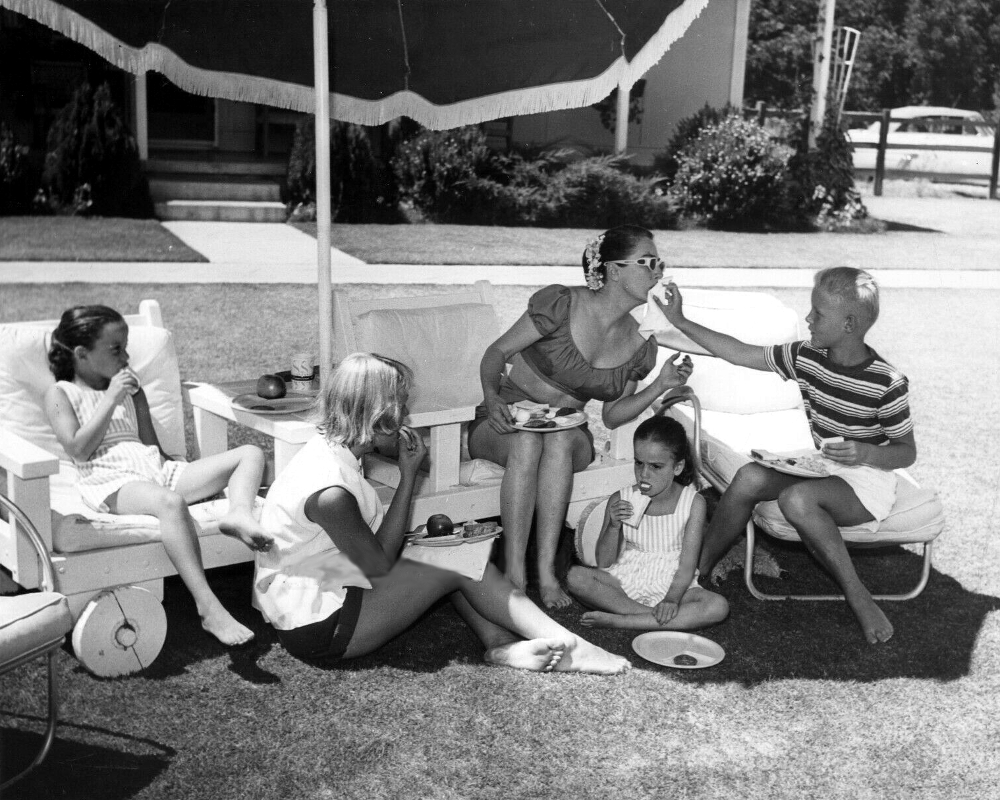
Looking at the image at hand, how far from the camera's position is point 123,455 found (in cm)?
418

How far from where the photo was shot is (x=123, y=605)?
364cm

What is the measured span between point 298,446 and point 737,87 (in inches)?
665

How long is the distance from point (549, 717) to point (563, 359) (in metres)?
1.42

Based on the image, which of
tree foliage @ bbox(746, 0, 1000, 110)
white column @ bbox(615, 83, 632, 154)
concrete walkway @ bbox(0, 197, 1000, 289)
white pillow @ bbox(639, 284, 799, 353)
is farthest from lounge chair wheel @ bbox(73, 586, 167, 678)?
tree foliage @ bbox(746, 0, 1000, 110)

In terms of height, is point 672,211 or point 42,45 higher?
point 42,45

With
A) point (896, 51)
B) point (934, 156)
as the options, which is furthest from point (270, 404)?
point (896, 51)

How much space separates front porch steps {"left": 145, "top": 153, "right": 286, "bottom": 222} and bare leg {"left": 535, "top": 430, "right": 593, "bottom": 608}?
37.1 ft

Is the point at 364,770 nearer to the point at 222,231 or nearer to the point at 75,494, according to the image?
the point at 75,494

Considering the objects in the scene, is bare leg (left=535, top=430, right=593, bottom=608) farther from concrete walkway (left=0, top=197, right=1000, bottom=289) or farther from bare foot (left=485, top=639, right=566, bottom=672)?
concrete walkway (left=0, top=197, right=1000, bottom=289)

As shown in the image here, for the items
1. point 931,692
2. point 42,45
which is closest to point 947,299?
point 931,692

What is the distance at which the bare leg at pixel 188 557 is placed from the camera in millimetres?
3769

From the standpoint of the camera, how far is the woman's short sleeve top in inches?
174

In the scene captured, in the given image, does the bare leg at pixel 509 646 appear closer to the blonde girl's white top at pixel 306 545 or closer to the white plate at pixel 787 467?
the blonde girl's white top at pixel 306 545

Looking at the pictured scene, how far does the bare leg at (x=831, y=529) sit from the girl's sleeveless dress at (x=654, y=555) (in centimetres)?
35
